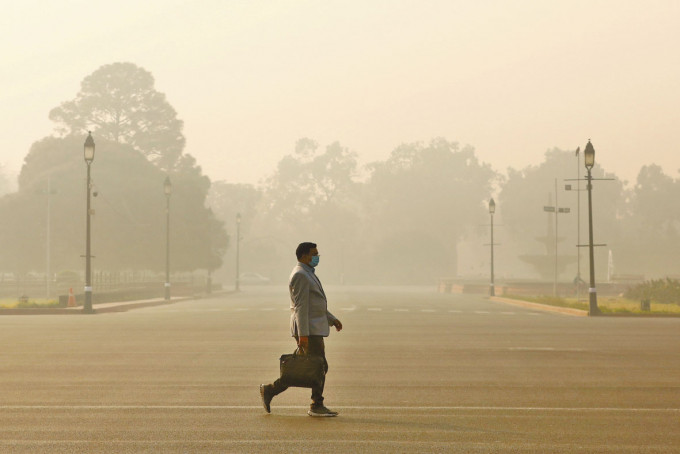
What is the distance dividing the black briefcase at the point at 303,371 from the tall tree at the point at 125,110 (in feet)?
315

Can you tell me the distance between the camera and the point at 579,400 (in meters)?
Result: 12.9

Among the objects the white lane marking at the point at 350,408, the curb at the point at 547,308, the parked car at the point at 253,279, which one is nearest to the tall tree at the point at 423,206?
the parked car at the point at 253,279

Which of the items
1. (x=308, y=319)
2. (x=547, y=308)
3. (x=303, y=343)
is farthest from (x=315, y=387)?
(x=547, y=308)

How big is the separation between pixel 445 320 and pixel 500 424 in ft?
78.1

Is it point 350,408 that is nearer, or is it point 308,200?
point 350,408

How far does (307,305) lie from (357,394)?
8.46 feet

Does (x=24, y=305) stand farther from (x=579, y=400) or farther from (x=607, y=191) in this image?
(x=607, y=191)

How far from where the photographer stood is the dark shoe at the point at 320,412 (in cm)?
1127

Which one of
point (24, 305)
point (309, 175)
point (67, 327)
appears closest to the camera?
point (67, 327)

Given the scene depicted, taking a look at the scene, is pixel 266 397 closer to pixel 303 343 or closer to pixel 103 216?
pixel 303 343

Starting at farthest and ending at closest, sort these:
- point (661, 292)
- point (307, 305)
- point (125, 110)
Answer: point (125, 110), point (661, 292), point (307, 305)

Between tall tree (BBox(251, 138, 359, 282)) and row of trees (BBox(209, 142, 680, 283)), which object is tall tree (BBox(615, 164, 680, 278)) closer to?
row of trees (BBox(209, 142, 680, 283))

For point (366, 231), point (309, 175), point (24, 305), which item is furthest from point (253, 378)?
point (309, 175)

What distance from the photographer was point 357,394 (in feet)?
44.1
